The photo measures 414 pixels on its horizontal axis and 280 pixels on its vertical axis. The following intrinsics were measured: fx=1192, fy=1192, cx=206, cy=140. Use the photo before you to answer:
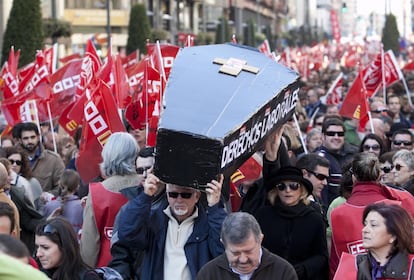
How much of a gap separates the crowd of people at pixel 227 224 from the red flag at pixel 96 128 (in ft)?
3.02

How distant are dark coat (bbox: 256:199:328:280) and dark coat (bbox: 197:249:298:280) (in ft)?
3.59

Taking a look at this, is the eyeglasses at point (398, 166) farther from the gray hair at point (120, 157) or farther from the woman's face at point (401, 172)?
the gray hair at point (120, 157)

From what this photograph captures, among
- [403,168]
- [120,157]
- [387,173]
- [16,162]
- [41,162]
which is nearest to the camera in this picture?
[120,157]

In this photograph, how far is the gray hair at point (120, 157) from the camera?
7484 mm

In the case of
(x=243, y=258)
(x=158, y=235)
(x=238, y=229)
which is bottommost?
(x=158, y=235)

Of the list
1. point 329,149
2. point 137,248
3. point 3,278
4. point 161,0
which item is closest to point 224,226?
point 137,248

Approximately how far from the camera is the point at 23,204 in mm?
8273

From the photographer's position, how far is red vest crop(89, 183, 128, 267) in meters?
7.28

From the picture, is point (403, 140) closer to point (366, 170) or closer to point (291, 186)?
point (366, 170)

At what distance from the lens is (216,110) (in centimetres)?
613

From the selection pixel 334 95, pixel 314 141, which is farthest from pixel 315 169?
pixel 334 95

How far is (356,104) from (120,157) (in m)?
7.46

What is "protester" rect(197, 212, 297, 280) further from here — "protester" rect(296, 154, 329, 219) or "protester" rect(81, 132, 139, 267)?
"protester" rect(296, 154, 329, 219)

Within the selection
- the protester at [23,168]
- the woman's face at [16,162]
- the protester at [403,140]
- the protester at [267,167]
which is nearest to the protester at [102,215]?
the protester at [267,167]
